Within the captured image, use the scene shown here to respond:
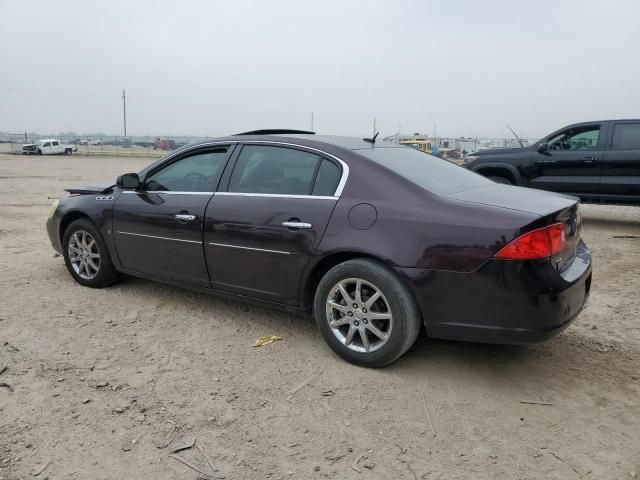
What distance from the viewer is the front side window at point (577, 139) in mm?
8781

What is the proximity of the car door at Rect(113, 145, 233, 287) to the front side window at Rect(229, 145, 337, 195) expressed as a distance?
0.20 metres

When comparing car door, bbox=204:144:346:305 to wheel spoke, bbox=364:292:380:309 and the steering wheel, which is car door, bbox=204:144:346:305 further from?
wheel spoke, bbox=364:292:380:309

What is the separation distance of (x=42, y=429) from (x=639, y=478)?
288 cm

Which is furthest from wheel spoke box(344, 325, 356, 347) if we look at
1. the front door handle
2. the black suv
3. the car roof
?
the black suv

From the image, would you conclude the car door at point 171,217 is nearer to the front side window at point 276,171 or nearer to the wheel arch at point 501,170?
the front side window at point 276,171

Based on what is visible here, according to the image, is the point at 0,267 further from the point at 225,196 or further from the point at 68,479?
the point at 68,479

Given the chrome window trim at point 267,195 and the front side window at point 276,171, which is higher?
the front side window at point 276,171

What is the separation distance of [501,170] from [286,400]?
778 cm

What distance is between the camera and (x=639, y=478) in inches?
92.3

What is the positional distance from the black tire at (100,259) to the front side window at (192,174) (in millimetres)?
774

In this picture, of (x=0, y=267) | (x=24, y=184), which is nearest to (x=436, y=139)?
(x=24, y=184)

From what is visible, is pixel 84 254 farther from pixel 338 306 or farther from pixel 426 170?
pixel 426 170

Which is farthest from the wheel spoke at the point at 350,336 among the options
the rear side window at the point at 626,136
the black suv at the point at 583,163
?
the rear side window at the point at 626,136

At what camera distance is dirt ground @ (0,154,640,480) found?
247cm
